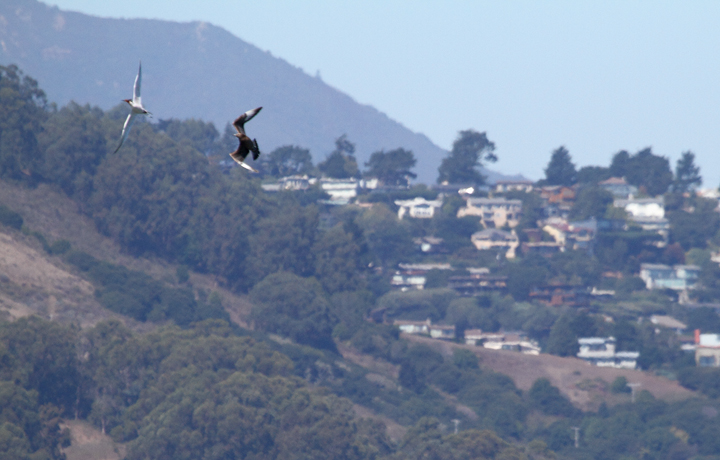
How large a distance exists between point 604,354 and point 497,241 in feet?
85.0

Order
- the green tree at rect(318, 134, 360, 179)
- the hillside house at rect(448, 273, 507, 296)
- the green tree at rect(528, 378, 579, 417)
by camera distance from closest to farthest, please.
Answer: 1. the green tree at rect(528, 378, 579, 417)
2. the hillside house at rect(448, 273, 507, 296)
3. the green tree at rect(318, 134, 360, 179)

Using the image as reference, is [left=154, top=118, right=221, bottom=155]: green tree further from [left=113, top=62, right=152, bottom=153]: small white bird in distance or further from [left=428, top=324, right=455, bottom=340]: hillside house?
[left=113, top=62, right=152, bottom=153]: small white bird in distance

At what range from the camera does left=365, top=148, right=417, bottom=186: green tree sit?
119m

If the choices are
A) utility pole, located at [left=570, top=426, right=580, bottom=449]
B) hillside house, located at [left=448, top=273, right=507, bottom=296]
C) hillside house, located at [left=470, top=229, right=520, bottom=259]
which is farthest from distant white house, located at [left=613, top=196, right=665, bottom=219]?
utility pole, located at [left=570, top=426, right=580, bottom=449]

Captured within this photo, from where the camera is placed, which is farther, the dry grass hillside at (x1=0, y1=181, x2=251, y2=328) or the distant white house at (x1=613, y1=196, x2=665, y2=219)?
the distant white house at (x1=613, y1=196, x2=665, y2=219)

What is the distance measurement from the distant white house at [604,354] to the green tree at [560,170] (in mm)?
50083

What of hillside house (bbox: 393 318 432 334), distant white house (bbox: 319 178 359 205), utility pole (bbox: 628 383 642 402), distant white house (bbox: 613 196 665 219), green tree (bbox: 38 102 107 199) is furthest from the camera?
distant white house (bbox: 319 178 359 205)

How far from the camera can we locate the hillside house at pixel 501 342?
8012cm

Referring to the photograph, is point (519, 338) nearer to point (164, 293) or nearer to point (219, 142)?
point (164, 293)

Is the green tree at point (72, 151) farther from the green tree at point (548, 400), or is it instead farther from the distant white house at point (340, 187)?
the distant white house at point (340, 187)

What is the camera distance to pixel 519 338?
8175 centimetres

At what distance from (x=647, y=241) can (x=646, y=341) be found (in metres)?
27.2

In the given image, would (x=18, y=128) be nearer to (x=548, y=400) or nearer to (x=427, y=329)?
(x=427, y=329)

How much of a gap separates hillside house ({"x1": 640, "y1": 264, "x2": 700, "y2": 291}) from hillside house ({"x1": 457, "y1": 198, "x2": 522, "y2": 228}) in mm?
16846
